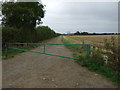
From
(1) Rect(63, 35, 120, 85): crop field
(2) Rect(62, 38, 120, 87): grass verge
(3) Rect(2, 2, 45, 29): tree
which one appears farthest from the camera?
(3) Rect(2, 2, 45, 29): tree

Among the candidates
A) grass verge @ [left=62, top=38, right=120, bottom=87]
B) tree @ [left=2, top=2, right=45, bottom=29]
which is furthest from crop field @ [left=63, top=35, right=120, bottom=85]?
tree @ [left=2, top=2, right=45, bottom=29]

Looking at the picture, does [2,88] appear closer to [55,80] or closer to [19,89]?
[19,89]

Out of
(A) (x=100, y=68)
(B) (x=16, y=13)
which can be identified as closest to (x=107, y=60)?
(A) (x=100, y=68)

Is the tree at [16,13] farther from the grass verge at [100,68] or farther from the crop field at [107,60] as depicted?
the crop field at [107,60]

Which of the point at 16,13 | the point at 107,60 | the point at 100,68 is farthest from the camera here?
the point at 16,13

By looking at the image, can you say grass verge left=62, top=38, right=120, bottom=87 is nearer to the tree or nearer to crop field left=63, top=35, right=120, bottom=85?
crop field left=63, top=35, right=120, bottom=85

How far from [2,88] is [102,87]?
3.03m

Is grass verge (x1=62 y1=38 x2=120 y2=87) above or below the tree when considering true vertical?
below

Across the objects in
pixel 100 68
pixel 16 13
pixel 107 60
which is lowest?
pixel 100 68

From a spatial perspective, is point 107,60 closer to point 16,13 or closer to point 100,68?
point 100,68

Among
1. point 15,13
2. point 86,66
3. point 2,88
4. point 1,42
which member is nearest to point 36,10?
point 15,13

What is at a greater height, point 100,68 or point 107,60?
point 107,60

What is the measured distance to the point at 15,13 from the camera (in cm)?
1147

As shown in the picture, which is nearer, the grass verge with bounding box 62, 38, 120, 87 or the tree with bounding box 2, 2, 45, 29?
the grass verge with bounding box 62, 38, 120, 87
